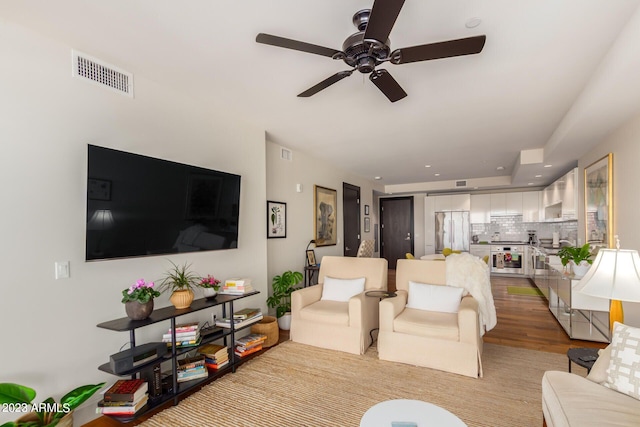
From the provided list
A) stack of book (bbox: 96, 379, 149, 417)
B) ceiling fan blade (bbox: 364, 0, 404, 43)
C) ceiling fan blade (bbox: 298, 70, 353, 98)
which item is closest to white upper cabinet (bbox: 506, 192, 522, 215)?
ceiling fan blade (bbox: 298, 70, 353, 98)

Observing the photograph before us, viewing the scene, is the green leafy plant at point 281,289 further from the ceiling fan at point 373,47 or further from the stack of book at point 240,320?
the ceiling fan at point 373,47

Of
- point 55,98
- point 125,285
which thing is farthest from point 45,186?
point 125,285

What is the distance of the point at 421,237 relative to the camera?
359 inches

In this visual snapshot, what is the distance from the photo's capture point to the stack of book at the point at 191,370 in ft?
8.48

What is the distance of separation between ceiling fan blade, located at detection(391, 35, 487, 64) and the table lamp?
1453 mm

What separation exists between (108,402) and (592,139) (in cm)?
516

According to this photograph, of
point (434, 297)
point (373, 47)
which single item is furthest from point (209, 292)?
point (373, 47)

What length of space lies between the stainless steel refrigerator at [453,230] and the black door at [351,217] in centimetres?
279

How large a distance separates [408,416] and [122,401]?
1.81 m

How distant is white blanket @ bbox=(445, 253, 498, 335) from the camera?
321cm

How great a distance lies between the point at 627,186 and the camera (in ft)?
9.89

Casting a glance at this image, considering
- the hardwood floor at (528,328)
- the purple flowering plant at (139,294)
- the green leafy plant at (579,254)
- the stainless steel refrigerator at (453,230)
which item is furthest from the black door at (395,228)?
the purple flowering plant at (139,294)

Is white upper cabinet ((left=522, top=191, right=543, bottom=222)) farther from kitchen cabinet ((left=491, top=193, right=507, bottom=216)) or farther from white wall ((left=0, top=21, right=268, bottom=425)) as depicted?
white wall ((left=0, top=21, right=268, bottom=425))

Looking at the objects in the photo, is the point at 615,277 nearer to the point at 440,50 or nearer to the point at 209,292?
the point at 440,50
